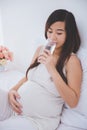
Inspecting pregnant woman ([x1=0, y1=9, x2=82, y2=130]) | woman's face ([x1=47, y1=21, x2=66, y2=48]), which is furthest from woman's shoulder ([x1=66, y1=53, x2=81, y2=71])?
woman's face ([x1=47, y1=21, x2=66, y2=48])

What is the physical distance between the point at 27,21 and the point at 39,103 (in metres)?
0.89

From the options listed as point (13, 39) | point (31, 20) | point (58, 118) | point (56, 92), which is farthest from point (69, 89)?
point (13, 39)

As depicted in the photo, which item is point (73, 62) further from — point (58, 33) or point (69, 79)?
point (58, 33)

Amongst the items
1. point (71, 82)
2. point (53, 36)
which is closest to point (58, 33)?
point (53, 36)

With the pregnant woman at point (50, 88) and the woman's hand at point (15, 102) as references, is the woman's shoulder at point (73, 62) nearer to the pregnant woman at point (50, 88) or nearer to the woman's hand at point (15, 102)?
the pregnant woman at point (50, 88)

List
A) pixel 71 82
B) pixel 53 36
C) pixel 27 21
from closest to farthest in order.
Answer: pixel 71 82, pixel 53 36, pixel 27 21

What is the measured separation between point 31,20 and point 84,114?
3.18ft

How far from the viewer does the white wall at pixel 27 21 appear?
4.36 ft

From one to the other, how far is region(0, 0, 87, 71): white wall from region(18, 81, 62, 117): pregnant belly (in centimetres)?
41

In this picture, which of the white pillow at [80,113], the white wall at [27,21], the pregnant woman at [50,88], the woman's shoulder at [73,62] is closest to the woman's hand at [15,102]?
the pregnant woman at [50,88]

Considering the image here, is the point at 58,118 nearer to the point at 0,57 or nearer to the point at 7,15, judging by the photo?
the point at 0,57

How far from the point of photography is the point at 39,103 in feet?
3.89

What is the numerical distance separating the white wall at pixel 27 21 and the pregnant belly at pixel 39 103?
1.35 feet

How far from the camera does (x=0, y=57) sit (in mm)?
1840
